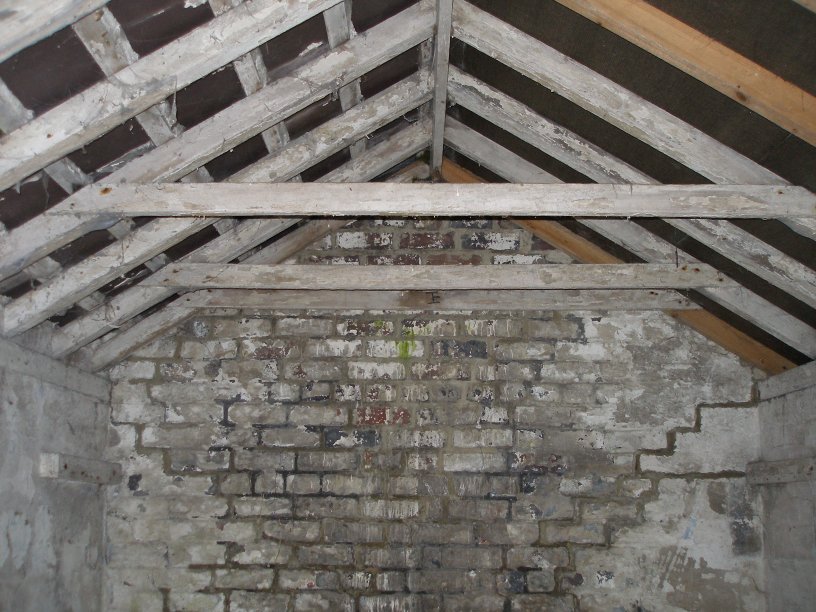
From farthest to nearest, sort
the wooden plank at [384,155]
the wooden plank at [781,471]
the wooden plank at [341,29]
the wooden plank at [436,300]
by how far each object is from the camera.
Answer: the wooden plank at [436,300] < the wooden plank at [384,155] < the wooden plank at [781,471] < the wooden plank at [341,29]

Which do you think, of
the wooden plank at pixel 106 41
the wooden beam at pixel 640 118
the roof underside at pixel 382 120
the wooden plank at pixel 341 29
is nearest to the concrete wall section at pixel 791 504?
the roof underside at pixel 382 120

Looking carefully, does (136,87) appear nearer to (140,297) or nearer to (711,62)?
(140,297)

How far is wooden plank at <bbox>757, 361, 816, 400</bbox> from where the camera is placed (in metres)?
3.89

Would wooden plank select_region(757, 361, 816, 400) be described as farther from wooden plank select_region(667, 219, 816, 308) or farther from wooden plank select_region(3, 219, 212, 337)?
wooden plank select_region(3, 219, 212, 337)

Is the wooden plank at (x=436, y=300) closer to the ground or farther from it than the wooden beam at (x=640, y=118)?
closer to the ground

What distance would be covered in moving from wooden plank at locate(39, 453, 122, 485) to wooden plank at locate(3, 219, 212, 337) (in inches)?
29.9

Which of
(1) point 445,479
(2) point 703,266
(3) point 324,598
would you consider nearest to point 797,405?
(2) point 703,266

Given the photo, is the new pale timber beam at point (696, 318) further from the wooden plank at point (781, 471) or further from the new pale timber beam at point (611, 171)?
the wooden plank at point (781, 471)

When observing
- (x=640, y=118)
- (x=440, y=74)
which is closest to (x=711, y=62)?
(x=640, y=118)

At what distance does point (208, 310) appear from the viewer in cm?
473

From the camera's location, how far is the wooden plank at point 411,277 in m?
4.05

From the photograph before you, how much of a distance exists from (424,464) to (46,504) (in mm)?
2078

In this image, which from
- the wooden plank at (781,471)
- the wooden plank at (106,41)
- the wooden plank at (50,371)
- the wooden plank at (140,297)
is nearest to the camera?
the wooden plank at (106,41)

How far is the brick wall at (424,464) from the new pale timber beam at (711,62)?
220cm
